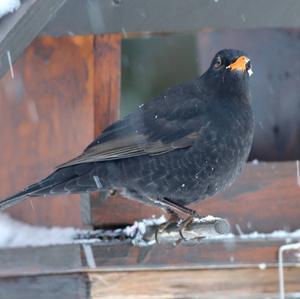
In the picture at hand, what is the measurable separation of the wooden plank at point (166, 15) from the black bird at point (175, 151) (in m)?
0.20

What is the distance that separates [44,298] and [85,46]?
1083 millimetres

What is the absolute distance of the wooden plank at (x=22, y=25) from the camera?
129 inches

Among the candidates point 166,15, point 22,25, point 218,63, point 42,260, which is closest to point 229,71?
point 218,63

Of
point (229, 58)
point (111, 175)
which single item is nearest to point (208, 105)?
point (229, 58)

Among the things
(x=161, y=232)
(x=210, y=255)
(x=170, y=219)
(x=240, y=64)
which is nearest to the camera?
(x=161, y=232)

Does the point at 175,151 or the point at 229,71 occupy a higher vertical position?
the point at 229,71

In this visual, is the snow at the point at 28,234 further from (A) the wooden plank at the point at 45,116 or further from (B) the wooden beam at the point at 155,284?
(B) the wooden beam at the point at 155,284

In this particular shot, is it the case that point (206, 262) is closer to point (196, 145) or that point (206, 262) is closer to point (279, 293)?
point (279, 293)

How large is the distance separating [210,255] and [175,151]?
568 mm

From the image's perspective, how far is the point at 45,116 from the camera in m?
4.05

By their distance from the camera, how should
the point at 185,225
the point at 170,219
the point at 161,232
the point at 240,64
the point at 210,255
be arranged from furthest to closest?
the point at 210,255, the point at 170,219, the point at 240,64, the point at 161,232, the point at 185,225

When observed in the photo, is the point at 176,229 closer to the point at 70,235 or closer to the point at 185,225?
the point at 185,225

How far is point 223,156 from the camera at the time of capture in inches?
140

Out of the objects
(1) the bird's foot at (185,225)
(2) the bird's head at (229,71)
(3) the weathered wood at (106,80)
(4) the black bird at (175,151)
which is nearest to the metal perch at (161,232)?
(1) the bird's foot at (185,225)
